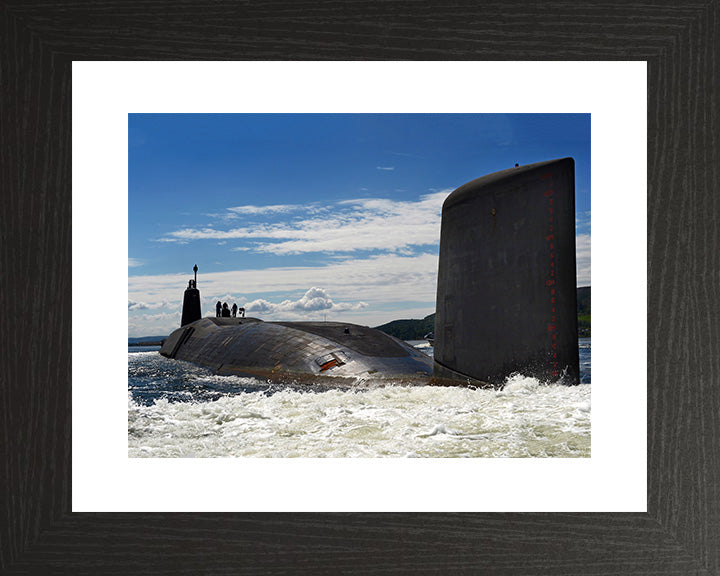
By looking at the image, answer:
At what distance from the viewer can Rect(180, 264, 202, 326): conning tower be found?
14859 mm

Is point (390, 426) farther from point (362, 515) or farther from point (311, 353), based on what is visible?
point (311, 353)

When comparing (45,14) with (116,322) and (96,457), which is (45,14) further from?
(96,457)

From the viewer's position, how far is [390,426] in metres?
4.10

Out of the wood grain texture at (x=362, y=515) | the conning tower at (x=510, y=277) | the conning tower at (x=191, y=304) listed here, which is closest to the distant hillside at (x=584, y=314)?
the conning tower at (x=510, y=277)

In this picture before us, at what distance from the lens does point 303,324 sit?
1012 cm

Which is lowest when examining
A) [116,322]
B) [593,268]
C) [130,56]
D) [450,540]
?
[450,540]

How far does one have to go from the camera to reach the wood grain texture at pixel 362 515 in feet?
7.91

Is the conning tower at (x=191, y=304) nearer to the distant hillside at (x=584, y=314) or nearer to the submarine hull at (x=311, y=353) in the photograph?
the submarine hull at (x=311, y=353)

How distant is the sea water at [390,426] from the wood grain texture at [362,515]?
893 millimetres

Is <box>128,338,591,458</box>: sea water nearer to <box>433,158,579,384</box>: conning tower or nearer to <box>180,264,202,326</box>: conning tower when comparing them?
<box>433,158,579,384</box>: conning tower

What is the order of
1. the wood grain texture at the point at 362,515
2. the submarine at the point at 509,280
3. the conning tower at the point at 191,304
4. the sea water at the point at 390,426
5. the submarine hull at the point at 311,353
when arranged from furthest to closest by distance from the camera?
the conning tower at the point at 191,304
the submarine hull at the point at 311,353
the submarine at the point at 509,280
the sea water at the point at 390,426
the wood grain texture at the point at 362,515

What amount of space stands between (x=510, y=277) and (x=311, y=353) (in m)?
4.39

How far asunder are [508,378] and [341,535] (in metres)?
2.41

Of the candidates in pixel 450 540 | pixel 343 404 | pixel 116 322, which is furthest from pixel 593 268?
pixel 343 404
